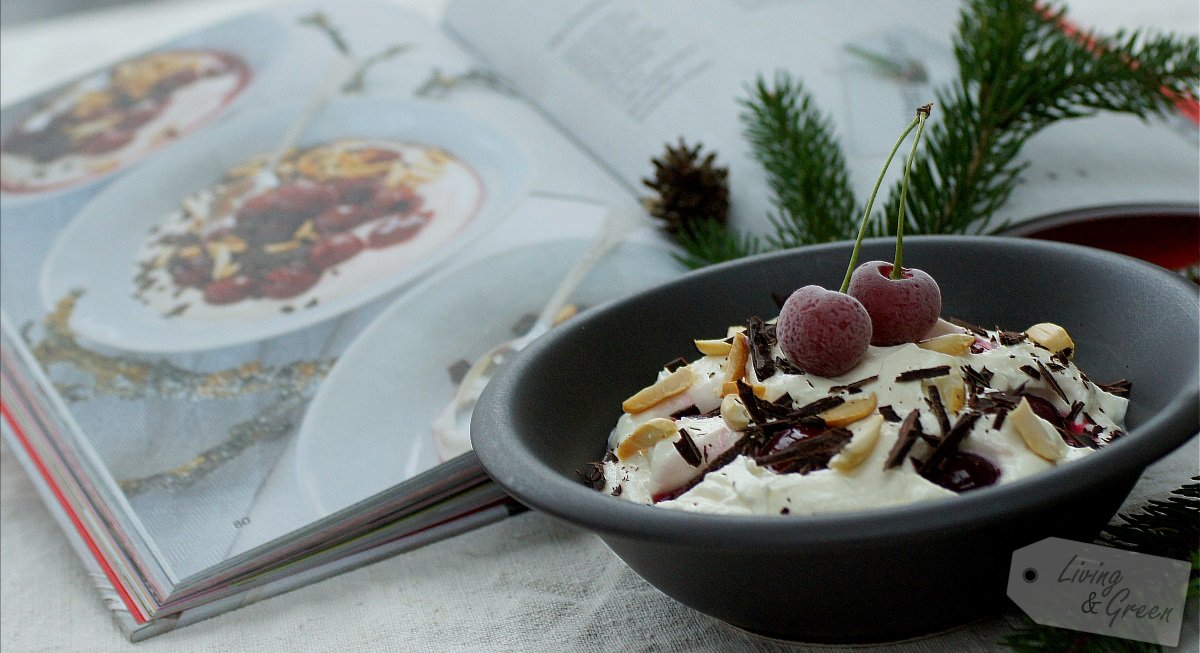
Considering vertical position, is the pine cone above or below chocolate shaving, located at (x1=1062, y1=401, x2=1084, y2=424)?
below

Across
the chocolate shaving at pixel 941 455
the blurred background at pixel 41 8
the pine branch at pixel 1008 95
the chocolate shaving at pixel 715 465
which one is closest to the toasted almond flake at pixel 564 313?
the pine branch at pixel 1008 95

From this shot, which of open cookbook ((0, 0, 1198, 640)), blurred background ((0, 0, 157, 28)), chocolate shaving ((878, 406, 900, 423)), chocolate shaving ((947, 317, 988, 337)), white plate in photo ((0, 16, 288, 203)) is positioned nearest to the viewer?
chocolate shaving ((878, 406, 900, 423))

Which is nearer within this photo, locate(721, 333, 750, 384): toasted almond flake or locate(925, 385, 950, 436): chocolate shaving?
locate(925, 385, 950, 436): chocolate shaving

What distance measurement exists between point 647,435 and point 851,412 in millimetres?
140

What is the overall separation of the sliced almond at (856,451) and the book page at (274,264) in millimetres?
395

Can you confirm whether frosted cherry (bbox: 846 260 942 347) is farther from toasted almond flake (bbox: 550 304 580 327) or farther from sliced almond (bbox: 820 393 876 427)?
toasted almond flake (bbox: 550 304 580 327)

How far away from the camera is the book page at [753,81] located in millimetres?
1099

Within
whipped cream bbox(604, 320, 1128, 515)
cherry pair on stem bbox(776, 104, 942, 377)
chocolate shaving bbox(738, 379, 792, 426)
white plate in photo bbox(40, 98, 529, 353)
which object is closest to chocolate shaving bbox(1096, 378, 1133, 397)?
whipped cream bbox(604, 320, 1128, 515)

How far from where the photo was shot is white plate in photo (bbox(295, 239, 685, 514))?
0.93 metres

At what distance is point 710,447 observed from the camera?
2.13 feet

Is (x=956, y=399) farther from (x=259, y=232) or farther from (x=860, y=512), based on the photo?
(x=259, y=232)

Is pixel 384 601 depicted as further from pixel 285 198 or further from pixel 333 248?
pixel 285 198

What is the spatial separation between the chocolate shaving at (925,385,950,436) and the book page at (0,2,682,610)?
0.42 meters

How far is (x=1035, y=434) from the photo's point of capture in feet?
1.89
